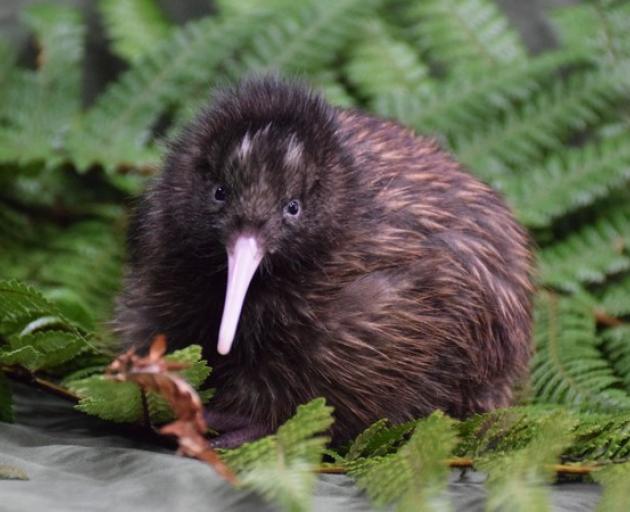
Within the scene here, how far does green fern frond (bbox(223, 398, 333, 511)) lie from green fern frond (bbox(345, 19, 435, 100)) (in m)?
2.15

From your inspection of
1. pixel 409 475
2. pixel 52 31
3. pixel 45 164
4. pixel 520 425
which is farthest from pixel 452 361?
pixel 52 31

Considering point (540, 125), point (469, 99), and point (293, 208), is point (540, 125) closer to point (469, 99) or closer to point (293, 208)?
point (469, 99)

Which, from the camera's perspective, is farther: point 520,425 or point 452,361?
point 452,361

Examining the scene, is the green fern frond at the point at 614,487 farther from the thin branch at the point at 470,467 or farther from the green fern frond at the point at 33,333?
the green fern frond at the point at 33,333

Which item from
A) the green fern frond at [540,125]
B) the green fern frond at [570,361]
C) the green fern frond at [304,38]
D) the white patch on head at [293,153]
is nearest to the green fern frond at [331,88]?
the green fern frond at [304,38]

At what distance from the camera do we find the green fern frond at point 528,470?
1837mm

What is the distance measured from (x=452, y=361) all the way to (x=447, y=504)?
2.24 feet

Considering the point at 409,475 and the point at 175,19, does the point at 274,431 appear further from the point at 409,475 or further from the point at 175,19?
the point at 175,19

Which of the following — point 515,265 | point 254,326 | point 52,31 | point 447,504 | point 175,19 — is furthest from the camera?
point 175,19

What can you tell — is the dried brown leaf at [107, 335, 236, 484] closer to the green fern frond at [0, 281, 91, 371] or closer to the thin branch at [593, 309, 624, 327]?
the green fern frond at [0, 281, 91, 371]

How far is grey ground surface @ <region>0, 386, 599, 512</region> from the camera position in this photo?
1.92m

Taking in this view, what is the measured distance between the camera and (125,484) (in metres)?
2.04

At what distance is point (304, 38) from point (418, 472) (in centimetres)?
229

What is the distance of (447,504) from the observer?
1.84m
